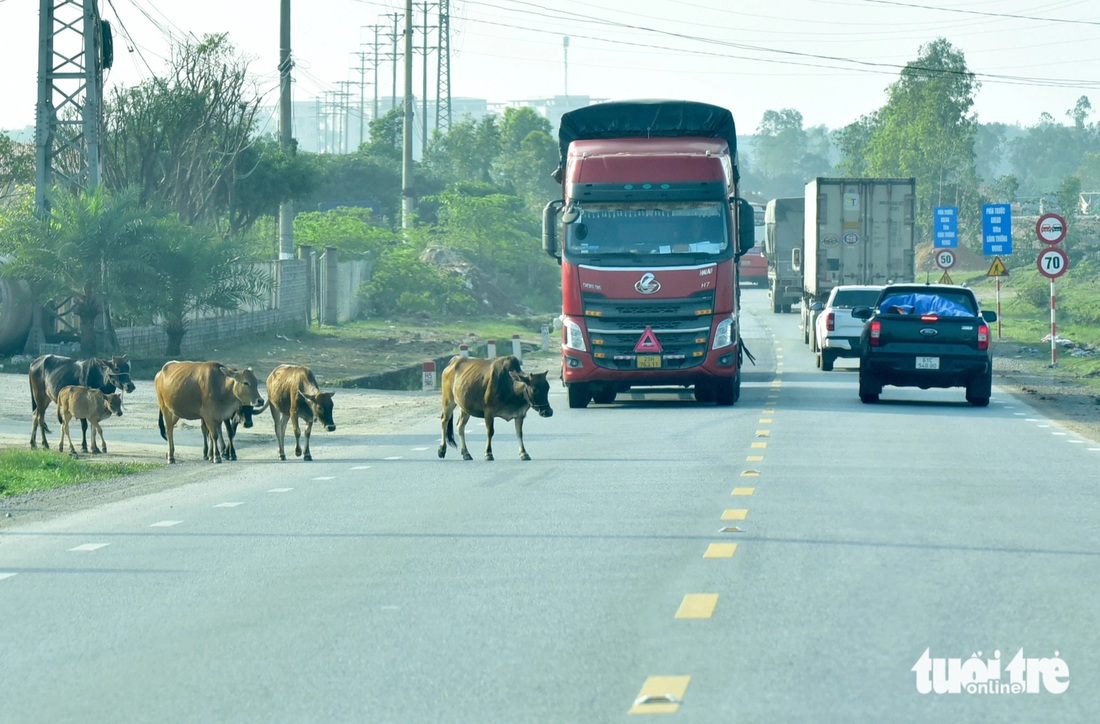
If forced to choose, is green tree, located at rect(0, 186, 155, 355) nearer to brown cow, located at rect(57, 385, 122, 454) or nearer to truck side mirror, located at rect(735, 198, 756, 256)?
brown cow, located at rect(57, 385, 122, 454)

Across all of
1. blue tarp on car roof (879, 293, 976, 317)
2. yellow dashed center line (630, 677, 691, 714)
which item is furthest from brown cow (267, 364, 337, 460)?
yellow dashed center line (630, 677, 691, 714)

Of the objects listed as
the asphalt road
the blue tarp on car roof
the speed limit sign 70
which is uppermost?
the speed limit sign 70

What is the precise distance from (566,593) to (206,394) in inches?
374

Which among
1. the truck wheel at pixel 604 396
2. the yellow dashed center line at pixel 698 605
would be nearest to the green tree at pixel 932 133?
the truck wheel at pixel 604 396

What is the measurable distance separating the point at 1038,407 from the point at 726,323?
513 cm

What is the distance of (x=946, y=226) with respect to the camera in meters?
56.8

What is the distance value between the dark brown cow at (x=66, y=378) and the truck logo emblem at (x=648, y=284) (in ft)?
23.8

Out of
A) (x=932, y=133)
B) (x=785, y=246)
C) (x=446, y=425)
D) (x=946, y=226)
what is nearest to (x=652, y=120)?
(x=446, y=425)

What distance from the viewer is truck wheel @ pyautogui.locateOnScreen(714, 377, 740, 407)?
23906 millimetres

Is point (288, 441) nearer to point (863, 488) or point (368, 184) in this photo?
point (863, 488)

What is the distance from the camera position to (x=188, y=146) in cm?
4731

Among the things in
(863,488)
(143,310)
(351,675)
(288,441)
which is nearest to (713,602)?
(351,675)

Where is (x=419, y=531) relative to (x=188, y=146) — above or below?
below

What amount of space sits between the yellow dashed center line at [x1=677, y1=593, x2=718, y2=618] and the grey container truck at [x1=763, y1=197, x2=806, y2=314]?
4896cm
